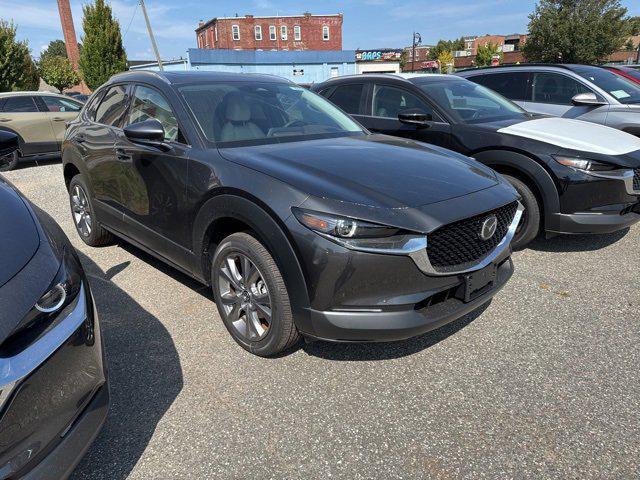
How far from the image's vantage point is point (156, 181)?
3246 mm

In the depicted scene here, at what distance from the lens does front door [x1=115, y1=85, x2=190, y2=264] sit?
A: 3086mm

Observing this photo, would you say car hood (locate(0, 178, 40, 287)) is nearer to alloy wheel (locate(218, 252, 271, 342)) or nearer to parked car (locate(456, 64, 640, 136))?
alloy wheel (locate(218, 252, 271, 342))

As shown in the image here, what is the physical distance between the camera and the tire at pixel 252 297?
251 cm

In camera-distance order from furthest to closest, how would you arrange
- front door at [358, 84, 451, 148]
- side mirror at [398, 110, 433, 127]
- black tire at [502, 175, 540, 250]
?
front door at [358, 84, 451, 148] → side mirror at [398, 110, 433, 127] → black tire at [502, 175, 540, 250]

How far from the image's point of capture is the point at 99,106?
170 inches

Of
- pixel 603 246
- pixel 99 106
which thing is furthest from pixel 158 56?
pixel 603 246

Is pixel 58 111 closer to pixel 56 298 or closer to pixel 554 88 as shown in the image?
pixel 554 88

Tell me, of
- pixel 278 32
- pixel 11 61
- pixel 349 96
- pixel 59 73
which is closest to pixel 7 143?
pixel 349 96

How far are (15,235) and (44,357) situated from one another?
21.7 inches

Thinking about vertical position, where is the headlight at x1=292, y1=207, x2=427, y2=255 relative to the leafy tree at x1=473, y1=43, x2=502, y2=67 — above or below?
below

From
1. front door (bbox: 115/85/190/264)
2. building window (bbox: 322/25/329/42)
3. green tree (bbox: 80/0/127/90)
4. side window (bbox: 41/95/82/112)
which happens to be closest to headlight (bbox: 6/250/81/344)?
front door (bbox: 115/85/190/264)

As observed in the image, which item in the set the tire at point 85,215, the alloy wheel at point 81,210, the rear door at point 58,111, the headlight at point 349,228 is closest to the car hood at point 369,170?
the headlight at point 349,228

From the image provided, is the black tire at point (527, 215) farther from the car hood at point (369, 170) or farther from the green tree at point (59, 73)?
the green tree at point (59, 73)

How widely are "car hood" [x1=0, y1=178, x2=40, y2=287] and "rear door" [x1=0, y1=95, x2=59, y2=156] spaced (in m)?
9.69
